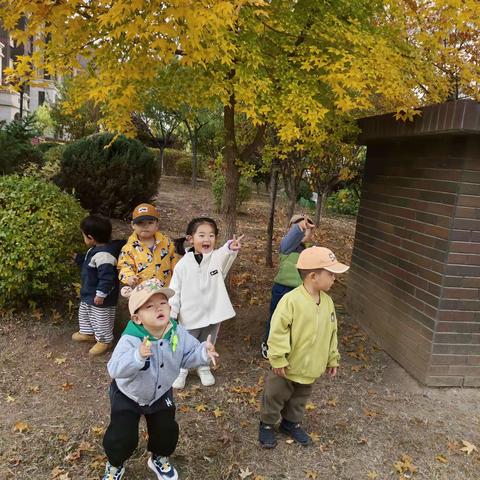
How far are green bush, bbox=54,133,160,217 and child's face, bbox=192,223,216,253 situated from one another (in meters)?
4.40

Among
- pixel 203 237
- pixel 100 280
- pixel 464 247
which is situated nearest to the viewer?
pixel 203 237

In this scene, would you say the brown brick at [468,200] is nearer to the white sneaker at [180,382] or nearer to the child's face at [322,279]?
the child's face at [322,279]

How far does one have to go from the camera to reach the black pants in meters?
2.50

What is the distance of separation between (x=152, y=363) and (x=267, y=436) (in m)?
1.15

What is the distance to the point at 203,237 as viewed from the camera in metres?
3.65

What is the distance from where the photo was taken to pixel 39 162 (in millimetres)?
8430

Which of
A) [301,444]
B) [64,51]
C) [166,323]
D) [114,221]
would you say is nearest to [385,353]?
[301,444]

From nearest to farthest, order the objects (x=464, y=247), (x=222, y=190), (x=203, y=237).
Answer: (x=203, y=237), (x=464, y=247), (x=222, y=190)

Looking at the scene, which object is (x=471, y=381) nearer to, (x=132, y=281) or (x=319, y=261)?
(x=319, y=261)

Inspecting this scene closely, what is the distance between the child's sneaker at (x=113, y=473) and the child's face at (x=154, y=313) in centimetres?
91

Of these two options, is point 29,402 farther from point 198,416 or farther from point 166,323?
point 166,323

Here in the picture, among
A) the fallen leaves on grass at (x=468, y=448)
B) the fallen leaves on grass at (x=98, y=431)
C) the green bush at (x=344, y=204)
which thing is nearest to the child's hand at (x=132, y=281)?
the fallen leaves on grass at (x=98, y=431)

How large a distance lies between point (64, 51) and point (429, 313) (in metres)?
3.78

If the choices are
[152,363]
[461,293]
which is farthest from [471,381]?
[152,363]
